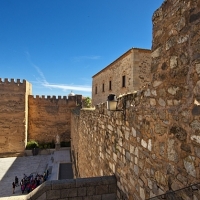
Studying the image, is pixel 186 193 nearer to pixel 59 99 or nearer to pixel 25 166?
pixel 25 166

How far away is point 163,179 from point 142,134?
733mm

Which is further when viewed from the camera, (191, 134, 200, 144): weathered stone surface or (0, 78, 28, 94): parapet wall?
(0, 78, 28, 94): parapet wall

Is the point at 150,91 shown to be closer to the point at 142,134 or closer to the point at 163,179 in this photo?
the point at 142,134

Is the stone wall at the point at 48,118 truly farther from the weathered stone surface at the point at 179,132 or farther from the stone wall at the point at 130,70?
the weathered stone surface at the point at 179,132

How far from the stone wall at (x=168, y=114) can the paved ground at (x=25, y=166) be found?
12.0m

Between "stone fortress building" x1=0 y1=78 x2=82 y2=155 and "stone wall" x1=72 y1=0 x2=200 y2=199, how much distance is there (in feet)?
66.4

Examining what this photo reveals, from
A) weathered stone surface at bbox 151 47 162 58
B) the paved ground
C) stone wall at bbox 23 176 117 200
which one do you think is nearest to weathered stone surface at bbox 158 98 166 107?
weathered stone surface at bbox 151 47 162 58

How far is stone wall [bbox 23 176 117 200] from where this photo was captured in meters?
3.70

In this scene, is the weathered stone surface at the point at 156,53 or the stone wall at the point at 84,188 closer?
the weathered stone surface at the point at 156,53

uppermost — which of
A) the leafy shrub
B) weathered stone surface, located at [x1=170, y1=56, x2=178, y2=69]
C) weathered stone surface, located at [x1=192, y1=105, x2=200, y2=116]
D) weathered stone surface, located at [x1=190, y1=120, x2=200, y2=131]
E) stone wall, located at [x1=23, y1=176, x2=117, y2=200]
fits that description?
weathered stone surface, located at [x1=170, y1=56, x2=178, y2=69]

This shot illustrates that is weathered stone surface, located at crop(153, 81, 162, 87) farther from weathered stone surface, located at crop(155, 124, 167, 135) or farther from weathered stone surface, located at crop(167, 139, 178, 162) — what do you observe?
weathered stone surface, located at crop(167, 139, 178, 162)

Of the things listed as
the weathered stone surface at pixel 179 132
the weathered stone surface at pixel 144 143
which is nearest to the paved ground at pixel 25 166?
the weathered stone surface at pixel 144 143

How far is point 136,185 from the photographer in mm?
2811

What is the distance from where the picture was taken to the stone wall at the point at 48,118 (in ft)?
77.2
